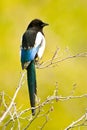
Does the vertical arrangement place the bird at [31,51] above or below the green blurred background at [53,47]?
above

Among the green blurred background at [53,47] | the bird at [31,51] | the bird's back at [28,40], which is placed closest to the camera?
the bird at [31,51]

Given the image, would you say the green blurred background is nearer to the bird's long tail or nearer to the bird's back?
the bird's back

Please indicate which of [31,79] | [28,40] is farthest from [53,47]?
[31,79]

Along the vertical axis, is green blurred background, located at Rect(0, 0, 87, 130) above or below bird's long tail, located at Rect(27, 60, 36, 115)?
below

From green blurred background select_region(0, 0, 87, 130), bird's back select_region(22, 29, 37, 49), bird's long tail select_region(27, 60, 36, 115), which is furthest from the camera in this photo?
green blurred background select_region(0, 0, 87, 130)

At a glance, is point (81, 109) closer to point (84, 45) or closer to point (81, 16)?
point (84, 45)

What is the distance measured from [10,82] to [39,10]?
16.5ft

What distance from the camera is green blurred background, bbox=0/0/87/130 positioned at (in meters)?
14.7

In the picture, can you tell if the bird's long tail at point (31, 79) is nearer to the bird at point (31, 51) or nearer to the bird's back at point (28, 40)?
the bird at point (31, 51)

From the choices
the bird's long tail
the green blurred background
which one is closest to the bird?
the bird's long tail

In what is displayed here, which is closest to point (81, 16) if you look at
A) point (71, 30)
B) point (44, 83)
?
point (71, 30)

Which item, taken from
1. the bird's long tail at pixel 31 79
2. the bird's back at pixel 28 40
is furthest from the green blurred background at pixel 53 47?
the bird's long tail at pixel 31 79

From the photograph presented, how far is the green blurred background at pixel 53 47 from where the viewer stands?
1470 cm

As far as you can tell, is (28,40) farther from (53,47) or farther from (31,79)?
(53,47)
